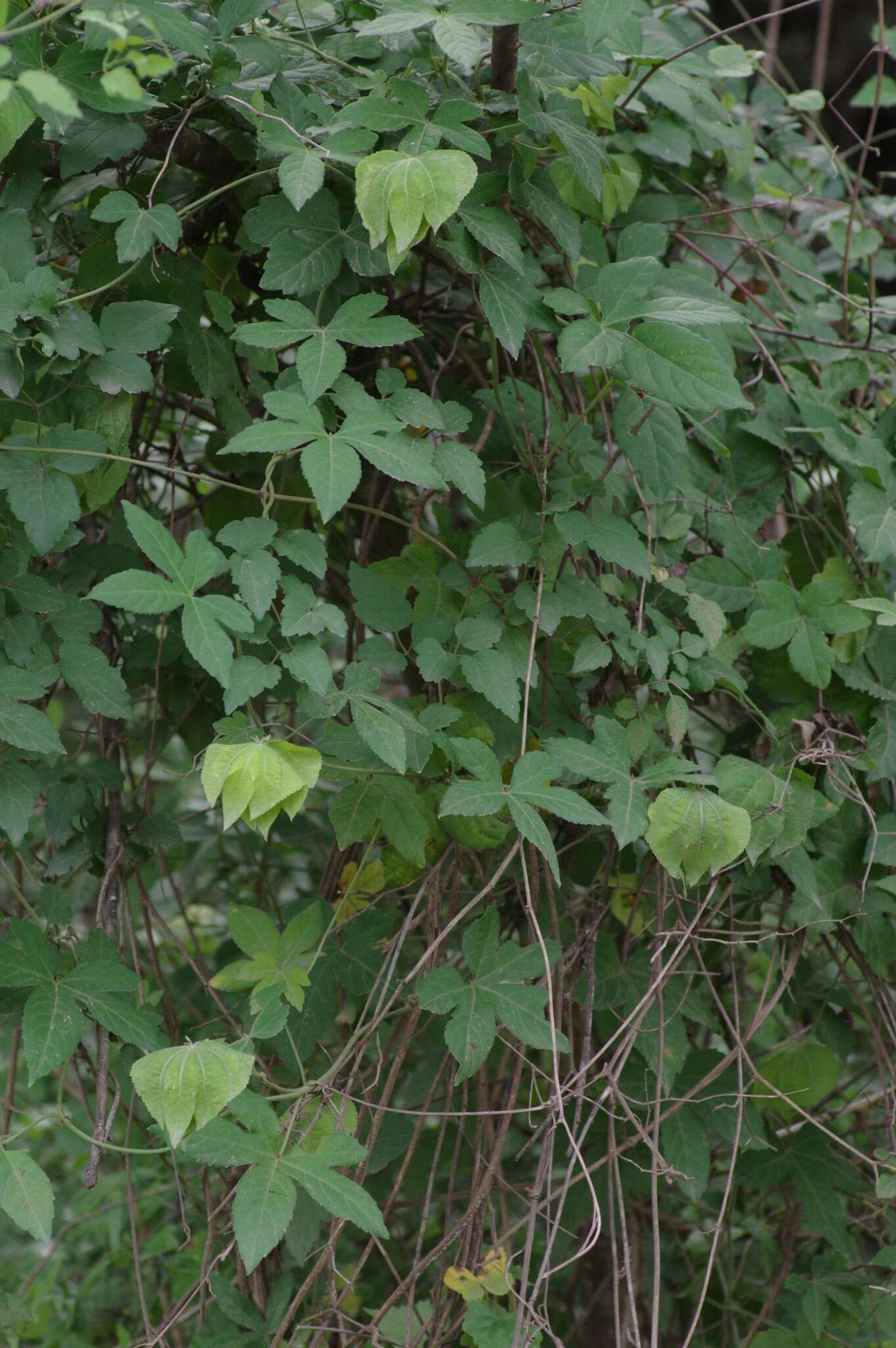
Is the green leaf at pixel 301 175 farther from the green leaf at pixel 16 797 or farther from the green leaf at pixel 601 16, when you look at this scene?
the green leaf at pixel 16 797

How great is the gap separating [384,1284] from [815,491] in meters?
1.64

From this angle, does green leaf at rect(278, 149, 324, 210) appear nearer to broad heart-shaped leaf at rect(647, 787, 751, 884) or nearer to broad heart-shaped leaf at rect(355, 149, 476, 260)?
broad heart-shaped leaf at rect(355, 149, 476, 260)

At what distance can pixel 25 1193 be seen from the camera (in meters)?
1.04

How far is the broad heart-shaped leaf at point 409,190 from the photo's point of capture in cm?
102

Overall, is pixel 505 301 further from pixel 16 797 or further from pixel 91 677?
pixel 16 797

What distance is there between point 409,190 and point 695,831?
2.11 ft

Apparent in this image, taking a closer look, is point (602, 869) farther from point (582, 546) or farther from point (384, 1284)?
point (384, 1284)

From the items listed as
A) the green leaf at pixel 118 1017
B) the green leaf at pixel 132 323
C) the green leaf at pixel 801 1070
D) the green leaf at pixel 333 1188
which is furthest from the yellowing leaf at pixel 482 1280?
the green leaf at pixel 132 323

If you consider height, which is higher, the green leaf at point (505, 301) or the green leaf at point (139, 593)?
the green leaf at point (505, 301)

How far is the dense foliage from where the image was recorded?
3.56ft

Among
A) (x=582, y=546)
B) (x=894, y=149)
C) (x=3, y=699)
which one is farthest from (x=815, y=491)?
(x=894, y=149)

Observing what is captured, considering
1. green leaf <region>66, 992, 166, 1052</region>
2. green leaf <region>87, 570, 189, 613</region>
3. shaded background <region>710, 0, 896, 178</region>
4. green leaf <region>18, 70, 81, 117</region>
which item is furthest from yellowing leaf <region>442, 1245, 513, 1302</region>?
shaded background <region>710, 0, 896, 178</region>

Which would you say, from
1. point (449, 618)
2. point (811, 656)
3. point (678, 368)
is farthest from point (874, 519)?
point (449, 618)

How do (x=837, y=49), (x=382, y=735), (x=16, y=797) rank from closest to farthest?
(x=382, y=735)
(x=16, y=797)
(x=837, y=49)
